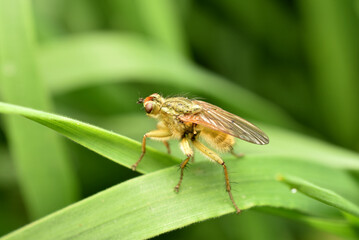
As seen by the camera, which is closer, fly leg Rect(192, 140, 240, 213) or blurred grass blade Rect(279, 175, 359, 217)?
blurred grass blade Rect(279, 175, 359, 217)

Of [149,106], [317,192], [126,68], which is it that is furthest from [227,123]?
[126,68]

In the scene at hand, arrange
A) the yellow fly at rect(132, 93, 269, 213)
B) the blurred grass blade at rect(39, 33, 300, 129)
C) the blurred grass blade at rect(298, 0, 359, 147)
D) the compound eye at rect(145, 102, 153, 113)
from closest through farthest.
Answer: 1. the yellow fly at rect(132, 93, 269, 213)
2. the compound eye at rect(145, 102, 153, 113)
3. the blurred grass blade at rect(39, 33, 300, 129)
4. the blurred grass blade at rect(298, 0, 359, 147)

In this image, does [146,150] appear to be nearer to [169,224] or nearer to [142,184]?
[142,184]

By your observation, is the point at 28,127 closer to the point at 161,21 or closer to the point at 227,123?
the point at 227,123

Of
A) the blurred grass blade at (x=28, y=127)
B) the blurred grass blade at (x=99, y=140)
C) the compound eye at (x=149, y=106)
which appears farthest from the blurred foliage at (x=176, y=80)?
the blurred grass blade at (x=99, y=140)

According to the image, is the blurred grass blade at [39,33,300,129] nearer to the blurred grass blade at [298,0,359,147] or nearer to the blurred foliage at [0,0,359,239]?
the blurred foliage at [0,0,359,239]

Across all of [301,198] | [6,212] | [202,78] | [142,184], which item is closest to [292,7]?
[202,78]

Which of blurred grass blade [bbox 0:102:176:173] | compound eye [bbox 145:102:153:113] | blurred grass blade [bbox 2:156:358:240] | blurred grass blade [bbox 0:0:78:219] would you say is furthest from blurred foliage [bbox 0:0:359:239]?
blurred grass blade [bbox 0:102:176:173]

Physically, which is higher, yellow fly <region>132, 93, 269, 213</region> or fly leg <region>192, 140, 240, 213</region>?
yellow fly <region>132, 93, 269, 213</region>
